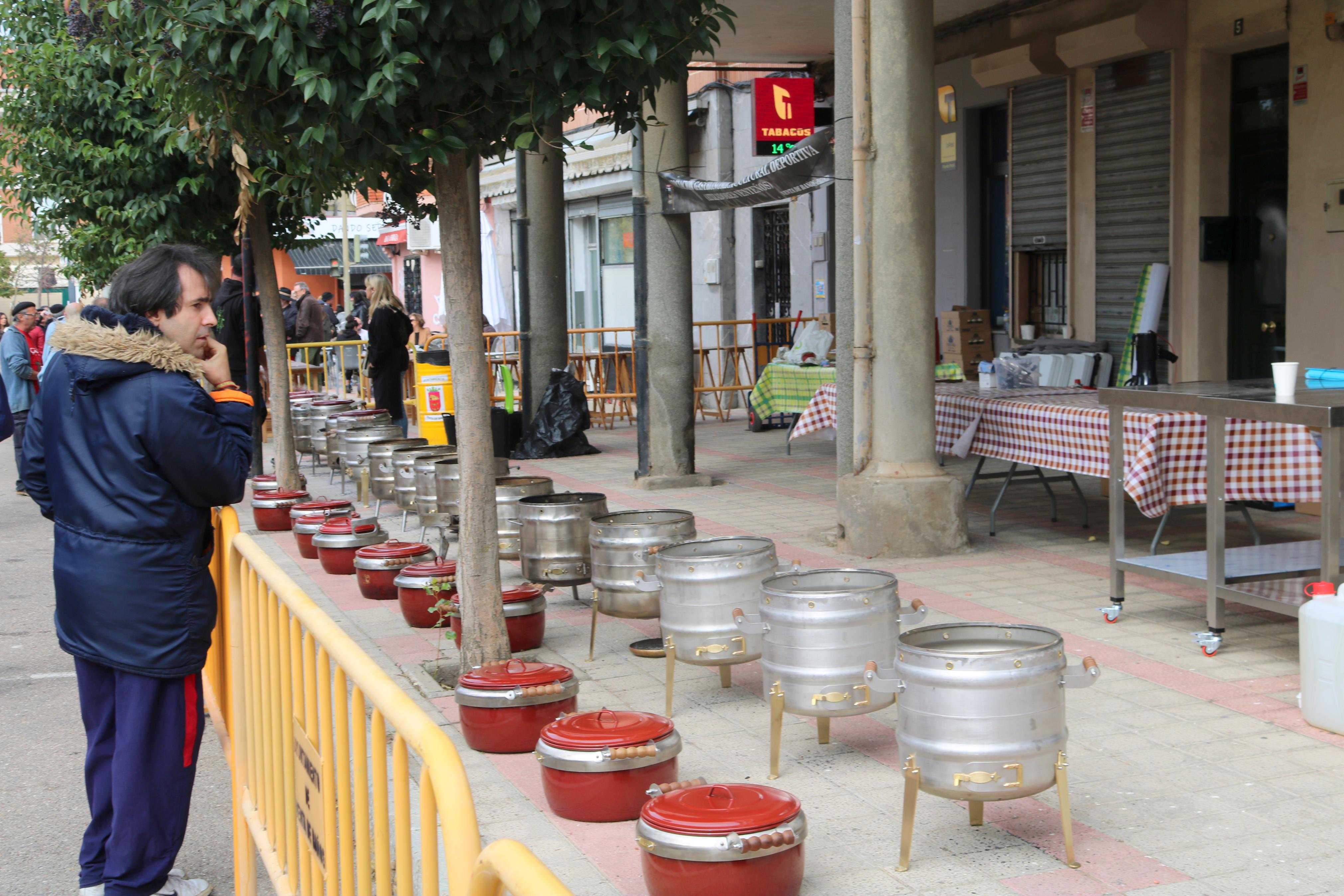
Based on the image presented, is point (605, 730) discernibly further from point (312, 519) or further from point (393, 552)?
point (312, 519)

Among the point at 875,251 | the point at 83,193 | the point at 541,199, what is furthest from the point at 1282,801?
the point at 541,199

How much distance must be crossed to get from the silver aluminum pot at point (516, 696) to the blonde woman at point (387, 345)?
31.0 feet

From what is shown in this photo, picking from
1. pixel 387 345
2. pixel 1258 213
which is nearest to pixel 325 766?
pixel 1258 213

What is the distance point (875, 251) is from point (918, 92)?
100 cm

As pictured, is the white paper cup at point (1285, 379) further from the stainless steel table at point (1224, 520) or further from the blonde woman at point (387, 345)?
the blonde woman at point (387, 345)

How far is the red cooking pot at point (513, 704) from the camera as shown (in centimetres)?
492

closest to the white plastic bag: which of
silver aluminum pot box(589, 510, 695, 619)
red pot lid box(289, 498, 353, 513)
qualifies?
red pot lid box(289, 498, 353, 513)

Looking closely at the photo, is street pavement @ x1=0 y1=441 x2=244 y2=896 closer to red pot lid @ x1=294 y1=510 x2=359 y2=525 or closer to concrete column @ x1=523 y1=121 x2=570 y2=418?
red pot lid @ x1=294 y1=510 x2=359 y2=525

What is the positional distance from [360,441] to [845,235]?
15.3 feet

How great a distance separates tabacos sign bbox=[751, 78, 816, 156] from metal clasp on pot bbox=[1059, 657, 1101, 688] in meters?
10.4

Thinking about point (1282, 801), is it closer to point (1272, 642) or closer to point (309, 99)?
point (1272, 642)

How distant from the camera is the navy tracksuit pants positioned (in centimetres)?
364

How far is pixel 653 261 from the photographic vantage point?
11.8 meters

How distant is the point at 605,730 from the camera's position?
425cm
